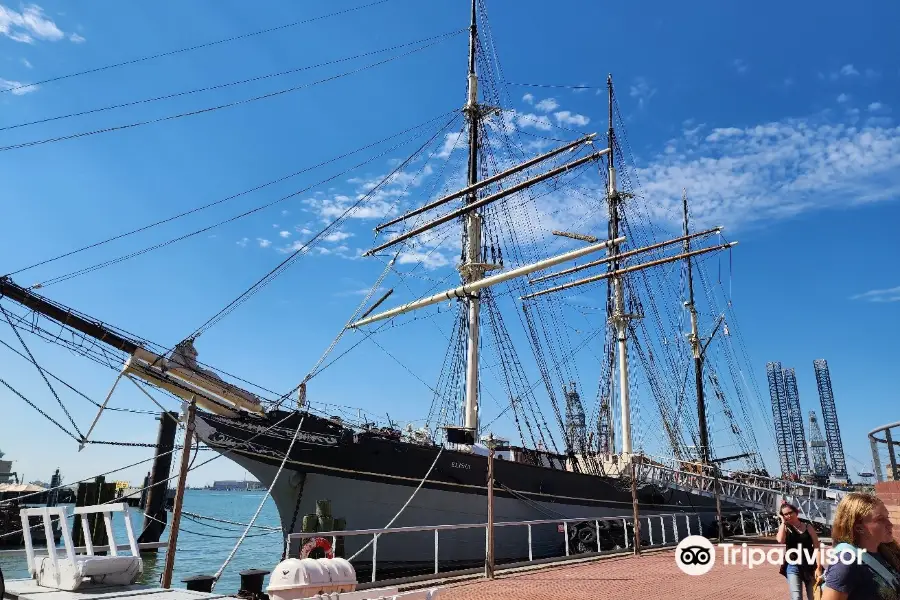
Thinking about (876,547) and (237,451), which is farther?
(237,451)

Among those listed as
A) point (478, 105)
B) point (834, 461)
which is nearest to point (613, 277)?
point (478, 105)

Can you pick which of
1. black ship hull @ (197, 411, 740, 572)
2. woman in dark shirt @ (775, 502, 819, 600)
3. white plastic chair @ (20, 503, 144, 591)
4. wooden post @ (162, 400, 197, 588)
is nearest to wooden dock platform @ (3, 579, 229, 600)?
white plastic chair @ (20, 503, 144, 591)

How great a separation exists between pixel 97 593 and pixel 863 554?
19.9 feet

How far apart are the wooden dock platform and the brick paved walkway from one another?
184 inches

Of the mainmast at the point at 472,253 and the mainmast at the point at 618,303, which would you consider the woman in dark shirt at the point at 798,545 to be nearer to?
the mainmast at the point at 472,253

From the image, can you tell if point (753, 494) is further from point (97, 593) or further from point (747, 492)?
point (97, 593)

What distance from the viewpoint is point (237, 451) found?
15.3 metres

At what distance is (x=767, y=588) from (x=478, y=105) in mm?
23706

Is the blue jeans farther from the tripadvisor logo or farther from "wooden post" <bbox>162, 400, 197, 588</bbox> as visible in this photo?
"wooden post" <bbox>162, 400, 197, 588</bbox>

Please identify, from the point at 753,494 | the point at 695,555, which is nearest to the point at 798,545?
the point at 695,555

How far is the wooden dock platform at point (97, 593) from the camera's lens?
189 inches

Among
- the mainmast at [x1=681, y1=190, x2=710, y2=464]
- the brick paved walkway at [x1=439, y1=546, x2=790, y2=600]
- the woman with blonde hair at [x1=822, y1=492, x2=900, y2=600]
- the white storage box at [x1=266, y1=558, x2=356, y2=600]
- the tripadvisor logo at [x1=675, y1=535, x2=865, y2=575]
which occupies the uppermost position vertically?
the mainmast at [x1=681, y1=190, x2=710, y2=464]

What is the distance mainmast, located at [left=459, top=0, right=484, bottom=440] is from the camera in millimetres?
22125

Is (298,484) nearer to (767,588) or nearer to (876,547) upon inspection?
(767,588)
